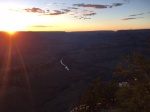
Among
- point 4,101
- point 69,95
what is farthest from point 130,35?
point 4,101

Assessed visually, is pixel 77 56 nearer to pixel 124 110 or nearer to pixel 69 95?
pixel 69 95

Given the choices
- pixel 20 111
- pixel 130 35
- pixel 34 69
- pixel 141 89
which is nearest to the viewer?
pixel 141 89

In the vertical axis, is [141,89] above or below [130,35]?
above

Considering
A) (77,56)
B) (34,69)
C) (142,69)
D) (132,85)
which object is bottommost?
(77,56)

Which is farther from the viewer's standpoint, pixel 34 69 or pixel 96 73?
pixel 96 73

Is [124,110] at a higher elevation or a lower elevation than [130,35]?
higher

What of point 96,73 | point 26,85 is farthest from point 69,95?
point 96,73

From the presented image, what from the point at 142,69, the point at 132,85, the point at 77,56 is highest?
the point at 142,69

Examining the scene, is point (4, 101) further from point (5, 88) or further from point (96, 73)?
point (96, 73)

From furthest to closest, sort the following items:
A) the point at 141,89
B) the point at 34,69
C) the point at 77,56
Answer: the point at 77,56 < the point at 34,69 < the point at 141,89
